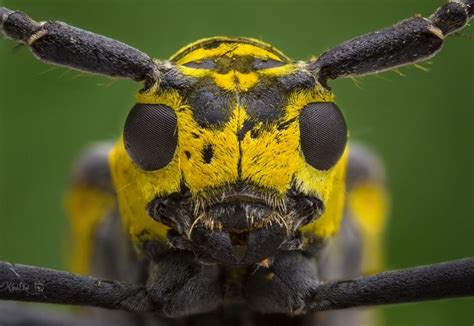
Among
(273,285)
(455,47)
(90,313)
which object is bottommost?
(90,313)

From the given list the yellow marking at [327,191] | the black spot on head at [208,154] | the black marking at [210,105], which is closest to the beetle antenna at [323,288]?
the yellow marking at [327,191]

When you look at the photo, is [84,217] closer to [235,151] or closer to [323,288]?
[323,288]

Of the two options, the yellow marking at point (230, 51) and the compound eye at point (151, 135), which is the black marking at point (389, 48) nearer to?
the yellow marking at point (230, 51)

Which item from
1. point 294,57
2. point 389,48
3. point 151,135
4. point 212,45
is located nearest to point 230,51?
point 212,45

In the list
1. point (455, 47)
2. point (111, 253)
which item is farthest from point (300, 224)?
point (455, 47)

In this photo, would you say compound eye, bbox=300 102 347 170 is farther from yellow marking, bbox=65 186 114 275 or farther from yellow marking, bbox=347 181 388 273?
yellow marking, bbox=65 186 114 275

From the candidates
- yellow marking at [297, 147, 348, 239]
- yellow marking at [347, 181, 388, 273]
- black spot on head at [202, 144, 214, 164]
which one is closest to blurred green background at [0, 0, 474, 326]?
yellow marking at [347, 181, 388, 273]

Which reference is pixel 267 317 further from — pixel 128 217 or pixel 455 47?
pixel 455 47
